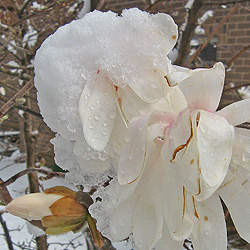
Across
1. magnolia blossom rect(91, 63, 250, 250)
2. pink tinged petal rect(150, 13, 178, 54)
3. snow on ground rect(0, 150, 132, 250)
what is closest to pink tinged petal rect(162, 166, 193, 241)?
magnolia blossom rect(91, 63, 250, 250)

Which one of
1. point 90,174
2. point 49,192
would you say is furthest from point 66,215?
point 90,174

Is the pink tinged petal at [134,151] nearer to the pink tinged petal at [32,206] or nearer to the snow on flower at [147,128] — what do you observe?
the snow on flower at [147,128]

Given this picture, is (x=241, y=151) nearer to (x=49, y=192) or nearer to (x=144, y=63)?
(x=144, y=63)

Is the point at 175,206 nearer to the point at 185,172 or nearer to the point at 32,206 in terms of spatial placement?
the point at 185,172

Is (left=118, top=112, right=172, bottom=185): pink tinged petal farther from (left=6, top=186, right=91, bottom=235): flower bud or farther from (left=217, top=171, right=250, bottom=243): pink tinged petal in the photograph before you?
(left=6, top=186, right=91, bottom=235): flower bud

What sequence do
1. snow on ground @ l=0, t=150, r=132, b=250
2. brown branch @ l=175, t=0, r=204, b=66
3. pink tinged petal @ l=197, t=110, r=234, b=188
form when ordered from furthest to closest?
snow on ground @ l=0, t=150, r=132, b=250 → brown branch @ l=175, t=0, r=204, b=66 → pink tinged petal @ l=197, t=110, r=234, b=188

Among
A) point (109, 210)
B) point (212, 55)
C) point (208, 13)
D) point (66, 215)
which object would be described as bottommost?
point (212, 55)

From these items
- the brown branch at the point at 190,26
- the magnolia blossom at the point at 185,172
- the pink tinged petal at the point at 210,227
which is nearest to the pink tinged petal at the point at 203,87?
the magnolia blossom at the point at 185,172
